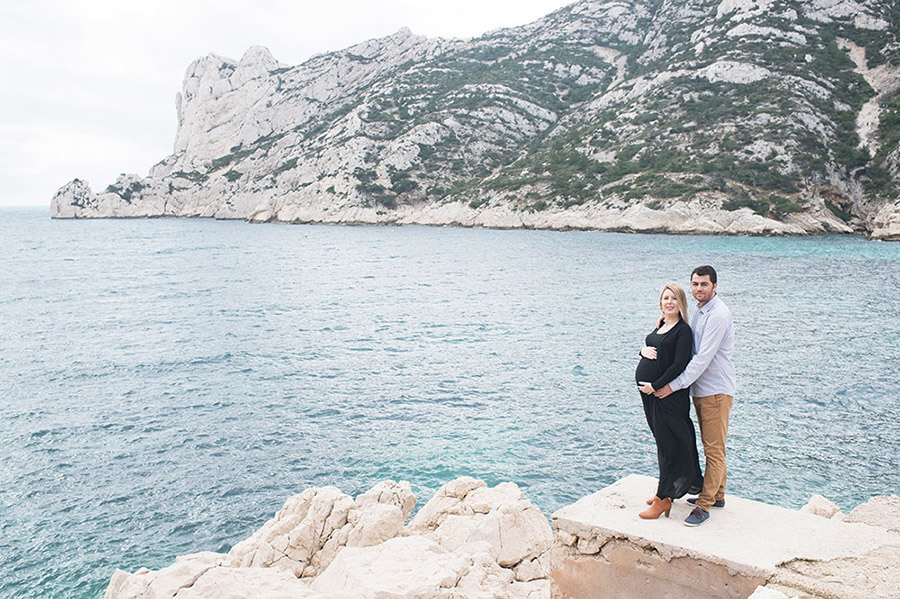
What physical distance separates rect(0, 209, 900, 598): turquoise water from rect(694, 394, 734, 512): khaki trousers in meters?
5.22

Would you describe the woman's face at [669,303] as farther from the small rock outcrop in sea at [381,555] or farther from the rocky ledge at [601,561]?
the small rock outcrop in sea at [381,555]

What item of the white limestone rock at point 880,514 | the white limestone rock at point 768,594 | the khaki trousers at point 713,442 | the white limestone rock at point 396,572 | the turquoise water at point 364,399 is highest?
the khaki trousers at point 713,442

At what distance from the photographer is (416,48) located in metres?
144

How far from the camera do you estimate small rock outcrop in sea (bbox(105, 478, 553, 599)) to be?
18.1ft

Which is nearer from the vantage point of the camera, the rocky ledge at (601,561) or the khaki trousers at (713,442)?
the rocky ledge at (601,561)

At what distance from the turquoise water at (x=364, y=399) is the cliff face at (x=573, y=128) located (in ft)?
108

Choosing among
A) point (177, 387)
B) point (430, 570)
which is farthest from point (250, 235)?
point (430, 570)

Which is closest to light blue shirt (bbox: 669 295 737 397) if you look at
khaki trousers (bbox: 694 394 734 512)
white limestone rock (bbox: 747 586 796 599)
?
khaki trousers (bbox: 694 394 734 512)

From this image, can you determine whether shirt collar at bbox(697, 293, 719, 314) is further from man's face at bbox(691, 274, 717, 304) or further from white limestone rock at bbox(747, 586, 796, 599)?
white limestone rock at bbox(747, 586, 796, 599)

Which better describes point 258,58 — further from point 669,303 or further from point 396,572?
point 396,572

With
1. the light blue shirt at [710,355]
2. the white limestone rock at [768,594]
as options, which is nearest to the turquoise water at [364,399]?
the light blue shirt at [710,355]

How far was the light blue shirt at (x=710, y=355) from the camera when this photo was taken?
17.9 feet

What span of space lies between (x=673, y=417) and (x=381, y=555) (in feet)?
10.6

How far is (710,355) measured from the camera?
214 inches
